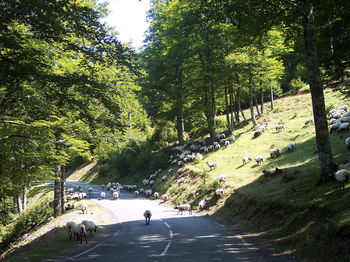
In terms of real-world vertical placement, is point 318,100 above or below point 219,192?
above

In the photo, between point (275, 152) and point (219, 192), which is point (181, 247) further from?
point (275, 152)

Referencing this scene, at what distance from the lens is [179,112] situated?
36500 millimetres

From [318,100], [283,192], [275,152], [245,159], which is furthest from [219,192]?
[318,100]

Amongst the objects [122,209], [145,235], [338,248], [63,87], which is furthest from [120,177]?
[338,248]

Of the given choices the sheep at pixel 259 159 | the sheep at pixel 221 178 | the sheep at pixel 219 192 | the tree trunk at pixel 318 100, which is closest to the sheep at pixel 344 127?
the sheep at pixel 259 159

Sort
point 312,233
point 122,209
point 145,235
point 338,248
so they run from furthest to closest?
point 122,209 < point 145,235 < point 312,233 < point 338,248

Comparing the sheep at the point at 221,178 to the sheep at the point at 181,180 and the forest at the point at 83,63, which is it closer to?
the sheep at the point at 181,180

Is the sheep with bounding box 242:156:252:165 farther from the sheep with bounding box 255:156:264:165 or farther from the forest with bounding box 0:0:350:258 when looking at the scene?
the forest with bounding box 0:0:350:258

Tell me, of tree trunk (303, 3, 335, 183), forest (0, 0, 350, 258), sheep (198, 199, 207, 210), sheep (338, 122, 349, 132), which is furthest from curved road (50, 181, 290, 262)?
sheep (338, 122, 349, 132)

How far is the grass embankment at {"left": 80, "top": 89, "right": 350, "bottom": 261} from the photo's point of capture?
824cm

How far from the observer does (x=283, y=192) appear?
13523mm

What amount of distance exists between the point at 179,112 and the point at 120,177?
68.3ft

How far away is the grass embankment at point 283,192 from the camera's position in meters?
8.24

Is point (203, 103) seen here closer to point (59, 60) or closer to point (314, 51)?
point (59, 60)
